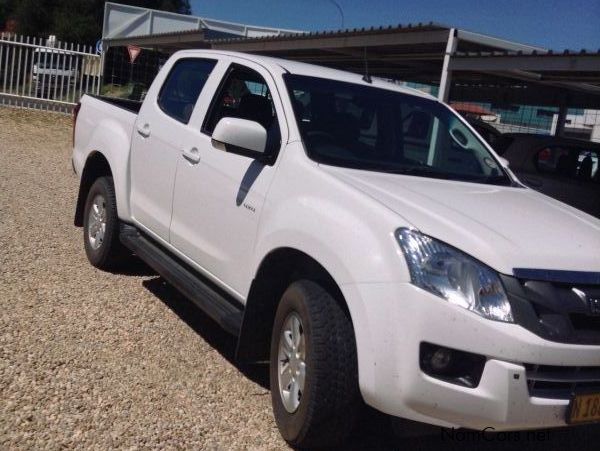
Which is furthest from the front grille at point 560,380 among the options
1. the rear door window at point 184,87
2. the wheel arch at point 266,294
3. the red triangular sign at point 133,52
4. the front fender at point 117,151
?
the red triangular sign at point 133,52

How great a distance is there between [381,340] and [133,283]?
3.47m

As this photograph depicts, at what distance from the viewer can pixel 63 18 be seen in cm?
4519

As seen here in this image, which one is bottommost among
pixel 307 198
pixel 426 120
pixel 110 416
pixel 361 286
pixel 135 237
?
pixel 110 416

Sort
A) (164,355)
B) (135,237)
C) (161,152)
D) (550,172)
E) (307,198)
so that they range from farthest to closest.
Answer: (550,172)
(135,237)
(161,152)
(164,355)
(307,198)

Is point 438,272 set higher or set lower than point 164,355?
higher

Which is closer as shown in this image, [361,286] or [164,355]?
[361,286]

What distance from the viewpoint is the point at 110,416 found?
3.72 metres

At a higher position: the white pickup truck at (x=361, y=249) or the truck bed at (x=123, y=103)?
the truck bed at (x=123, y=103)

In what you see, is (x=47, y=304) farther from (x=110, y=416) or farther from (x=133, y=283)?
(x=110, y=416)

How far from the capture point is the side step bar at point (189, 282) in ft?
13.5

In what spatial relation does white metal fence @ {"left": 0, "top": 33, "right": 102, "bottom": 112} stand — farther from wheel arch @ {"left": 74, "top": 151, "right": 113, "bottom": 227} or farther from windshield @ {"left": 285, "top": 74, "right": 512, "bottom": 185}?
windshield @ {"left": 285, "top": 74, "right": 512, "bottom": 185}

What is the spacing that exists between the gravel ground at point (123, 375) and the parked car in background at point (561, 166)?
5.45 meters

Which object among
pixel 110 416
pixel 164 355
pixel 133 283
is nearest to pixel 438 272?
pixel 110 416

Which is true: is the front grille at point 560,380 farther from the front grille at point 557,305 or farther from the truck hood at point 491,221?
the truck hood at point 491,221
